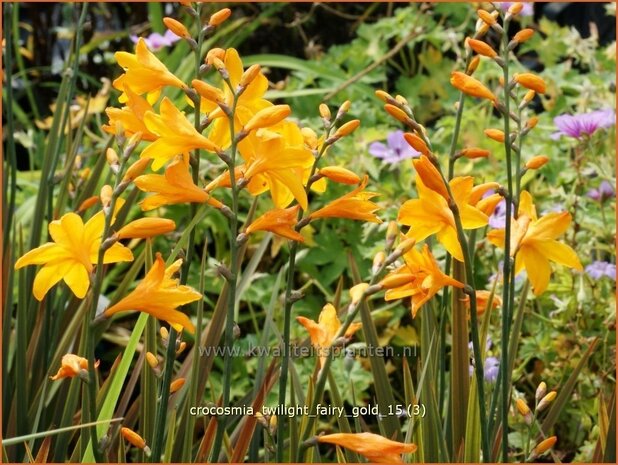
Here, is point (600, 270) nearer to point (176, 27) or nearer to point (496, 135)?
point (496, 135)

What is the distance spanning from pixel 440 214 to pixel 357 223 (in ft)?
5.41

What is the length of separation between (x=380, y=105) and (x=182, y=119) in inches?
95.9

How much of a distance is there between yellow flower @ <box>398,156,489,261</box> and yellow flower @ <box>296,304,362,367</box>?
0.48 feet

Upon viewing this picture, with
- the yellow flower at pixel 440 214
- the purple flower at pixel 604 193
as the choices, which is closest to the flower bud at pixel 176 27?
the yellow flower at pixel 440 214

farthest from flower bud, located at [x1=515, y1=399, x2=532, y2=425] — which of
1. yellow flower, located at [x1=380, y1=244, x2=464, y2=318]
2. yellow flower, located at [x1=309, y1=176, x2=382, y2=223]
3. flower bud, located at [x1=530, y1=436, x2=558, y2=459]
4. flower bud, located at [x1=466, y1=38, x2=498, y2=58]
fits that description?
flower bud, located at [x1=466, y1=38, x2=498, y2=58]

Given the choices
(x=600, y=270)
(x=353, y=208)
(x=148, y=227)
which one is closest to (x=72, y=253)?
(x=148, y=227)

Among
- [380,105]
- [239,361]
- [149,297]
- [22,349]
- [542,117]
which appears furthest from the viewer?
[380,105]

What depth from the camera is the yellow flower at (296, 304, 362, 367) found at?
1187 millimetres

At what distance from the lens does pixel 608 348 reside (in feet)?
7.89

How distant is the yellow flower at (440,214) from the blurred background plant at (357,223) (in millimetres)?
311

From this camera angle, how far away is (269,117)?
113 centimetres

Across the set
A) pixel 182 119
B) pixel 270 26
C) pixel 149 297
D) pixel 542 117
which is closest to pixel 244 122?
pixel 182 119

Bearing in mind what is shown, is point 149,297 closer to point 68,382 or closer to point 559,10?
point 68,382

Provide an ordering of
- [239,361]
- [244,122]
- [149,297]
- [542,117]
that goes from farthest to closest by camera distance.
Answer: [542,117] → [239,361] → [244,122] → [149,297]
